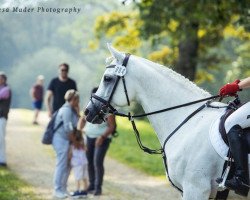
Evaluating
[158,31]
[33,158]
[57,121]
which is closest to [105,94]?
[57,121]

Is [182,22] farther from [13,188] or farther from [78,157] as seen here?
[13,188]

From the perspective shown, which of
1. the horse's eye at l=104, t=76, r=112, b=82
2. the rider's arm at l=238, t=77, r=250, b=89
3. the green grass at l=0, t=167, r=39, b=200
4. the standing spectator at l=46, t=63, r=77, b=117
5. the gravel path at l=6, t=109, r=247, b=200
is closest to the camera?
the rider's arm at l=238, t=77, r=250, b=89

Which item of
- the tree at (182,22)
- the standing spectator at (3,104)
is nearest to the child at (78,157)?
the standing spectator at (3,104)

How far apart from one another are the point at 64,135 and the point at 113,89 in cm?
473

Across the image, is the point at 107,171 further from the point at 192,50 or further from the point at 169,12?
the point at 192,50

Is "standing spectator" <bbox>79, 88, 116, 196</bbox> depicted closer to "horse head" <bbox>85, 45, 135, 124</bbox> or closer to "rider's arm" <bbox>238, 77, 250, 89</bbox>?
"horse head" <bbox>85, 45, 135, 124</bbox>

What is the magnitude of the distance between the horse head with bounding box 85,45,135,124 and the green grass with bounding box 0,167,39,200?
4274mm

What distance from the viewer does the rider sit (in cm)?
620

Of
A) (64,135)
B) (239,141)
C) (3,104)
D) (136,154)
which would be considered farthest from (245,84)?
(136,154)

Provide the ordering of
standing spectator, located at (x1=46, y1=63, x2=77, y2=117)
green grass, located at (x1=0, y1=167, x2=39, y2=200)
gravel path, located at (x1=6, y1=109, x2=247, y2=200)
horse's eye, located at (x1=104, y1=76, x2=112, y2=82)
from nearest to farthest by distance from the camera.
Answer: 1. horse's eye, located at (x1=104, y1=76, x2=112, y2=82)
2. green grass, located at (x1=0, y1=167, x2=39, y2=200)
3. gravel path, located at (x1=6, y1=109, x2=247, y2=200)
4. standing spectator, located at (x1=46, y1=63, x2=77, y2=117)

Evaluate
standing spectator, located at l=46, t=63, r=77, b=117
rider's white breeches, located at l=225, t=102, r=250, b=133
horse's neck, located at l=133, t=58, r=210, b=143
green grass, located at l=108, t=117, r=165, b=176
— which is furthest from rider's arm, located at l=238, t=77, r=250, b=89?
green grass, located at l=108, t=117, r=165, b=176

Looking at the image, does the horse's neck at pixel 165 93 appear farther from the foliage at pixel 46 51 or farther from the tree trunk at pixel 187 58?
the foliage at pixel 46 51

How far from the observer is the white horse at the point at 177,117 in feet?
20.9

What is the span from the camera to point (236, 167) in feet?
20.4
